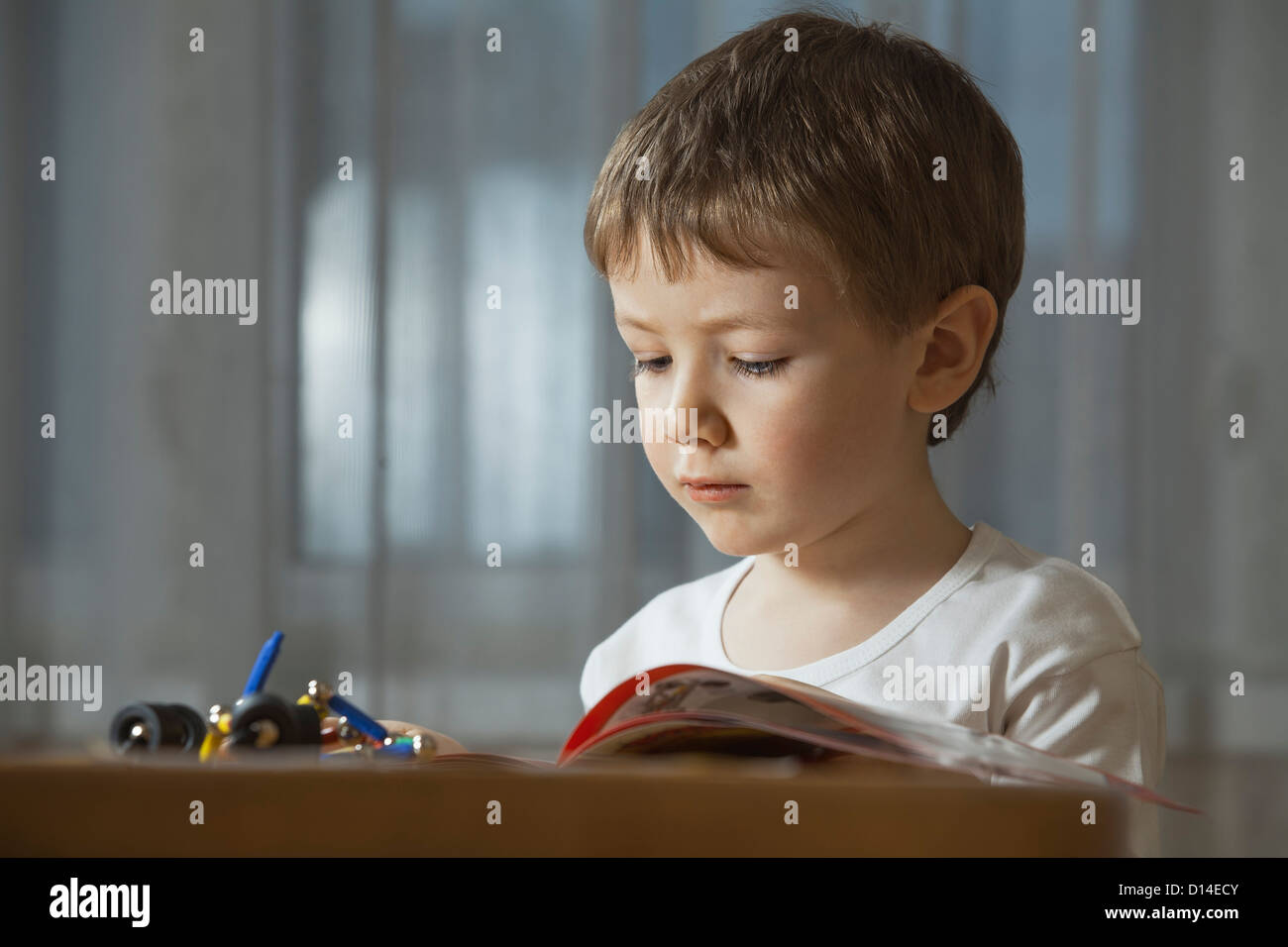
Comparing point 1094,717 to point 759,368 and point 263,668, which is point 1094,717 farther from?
point 263,668

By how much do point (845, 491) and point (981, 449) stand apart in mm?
995

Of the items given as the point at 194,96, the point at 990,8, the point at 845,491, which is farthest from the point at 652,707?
the point at 194,96

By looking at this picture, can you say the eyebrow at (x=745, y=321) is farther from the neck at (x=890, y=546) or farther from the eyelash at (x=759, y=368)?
the neck at (x=890, y=546)

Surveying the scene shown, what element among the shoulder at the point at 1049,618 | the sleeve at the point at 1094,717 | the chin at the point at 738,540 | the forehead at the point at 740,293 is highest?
the forehead at the point at 740,293

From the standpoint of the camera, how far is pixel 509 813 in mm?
197

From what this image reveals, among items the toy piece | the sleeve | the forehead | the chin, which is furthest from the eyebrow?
the toy piece

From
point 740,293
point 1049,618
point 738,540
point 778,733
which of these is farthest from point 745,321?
point 778,733

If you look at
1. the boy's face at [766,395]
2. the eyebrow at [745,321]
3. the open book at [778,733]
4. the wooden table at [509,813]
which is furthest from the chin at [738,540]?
the wooden table at [509,813]

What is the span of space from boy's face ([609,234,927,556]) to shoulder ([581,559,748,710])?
134 millimetres

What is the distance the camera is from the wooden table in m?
0.19

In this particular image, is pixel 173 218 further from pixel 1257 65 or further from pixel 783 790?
pixel 783 790

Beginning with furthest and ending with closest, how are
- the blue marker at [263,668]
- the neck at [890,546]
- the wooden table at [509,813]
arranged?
the neck at [890,546] → the blue marker at [263,668] → the wooden table at [509,813]

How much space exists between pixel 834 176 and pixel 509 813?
489mm

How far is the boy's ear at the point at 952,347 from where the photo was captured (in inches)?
25.8
